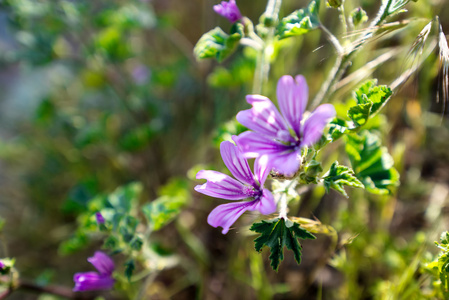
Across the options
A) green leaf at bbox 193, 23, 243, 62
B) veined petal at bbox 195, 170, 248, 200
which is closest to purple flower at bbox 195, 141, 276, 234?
veined petal at bbox 195, 170, 248, 200

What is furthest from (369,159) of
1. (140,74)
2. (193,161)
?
(140,74)

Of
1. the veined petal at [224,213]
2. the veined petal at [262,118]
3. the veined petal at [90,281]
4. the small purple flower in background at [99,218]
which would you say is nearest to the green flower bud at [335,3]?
the veined petal at [262,118]

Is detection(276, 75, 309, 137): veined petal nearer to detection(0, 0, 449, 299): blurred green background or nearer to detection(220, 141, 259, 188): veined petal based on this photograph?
detection(220, 141, 259, 188): veined petal

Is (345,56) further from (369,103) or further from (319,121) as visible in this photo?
(319,121)

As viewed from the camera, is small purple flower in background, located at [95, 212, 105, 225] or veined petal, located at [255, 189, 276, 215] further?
small purple flower in background, located at [95, 212, 105, 225]

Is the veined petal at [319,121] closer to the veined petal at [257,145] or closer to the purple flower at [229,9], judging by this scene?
the veined petal at [257,145]
